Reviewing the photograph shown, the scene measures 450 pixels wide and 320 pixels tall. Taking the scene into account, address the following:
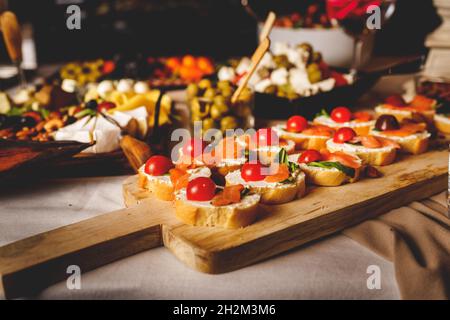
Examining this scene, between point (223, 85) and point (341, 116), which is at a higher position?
point (223, 85)

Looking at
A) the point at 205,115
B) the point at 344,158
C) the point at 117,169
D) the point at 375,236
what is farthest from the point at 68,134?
the point at 375,236

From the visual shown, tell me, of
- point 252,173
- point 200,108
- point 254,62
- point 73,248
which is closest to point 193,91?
point 200,108

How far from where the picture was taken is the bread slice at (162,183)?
1.16 metres

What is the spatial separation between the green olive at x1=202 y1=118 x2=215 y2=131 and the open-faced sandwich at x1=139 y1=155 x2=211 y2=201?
1.25 feet

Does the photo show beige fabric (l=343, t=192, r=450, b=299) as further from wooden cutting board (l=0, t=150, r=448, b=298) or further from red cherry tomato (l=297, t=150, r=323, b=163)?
red cherry tomato (l=297, t=150, r=323, b=163)

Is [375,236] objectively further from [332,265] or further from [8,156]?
[8,156]

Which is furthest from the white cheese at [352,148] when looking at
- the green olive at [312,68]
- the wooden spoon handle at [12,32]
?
the wooden spoon handle at [12,32]

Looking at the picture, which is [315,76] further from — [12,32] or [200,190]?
[12,32]

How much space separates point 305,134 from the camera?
1.52m

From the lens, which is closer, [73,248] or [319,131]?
[73,248]

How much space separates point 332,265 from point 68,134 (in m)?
0.85

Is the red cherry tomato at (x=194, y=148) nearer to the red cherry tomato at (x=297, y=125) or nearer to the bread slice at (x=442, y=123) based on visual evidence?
the red cherry tomato at (x=297, y=125)

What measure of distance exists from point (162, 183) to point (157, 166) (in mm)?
61

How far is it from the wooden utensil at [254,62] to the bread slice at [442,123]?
737 mm
